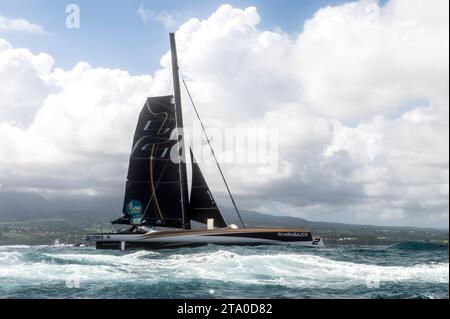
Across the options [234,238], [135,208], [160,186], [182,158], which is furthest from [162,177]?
[234,238]

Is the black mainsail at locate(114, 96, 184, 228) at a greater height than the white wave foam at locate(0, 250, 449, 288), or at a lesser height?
greater

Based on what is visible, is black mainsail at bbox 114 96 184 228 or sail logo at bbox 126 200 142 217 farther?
sail logo at bbox 126 200 142 217

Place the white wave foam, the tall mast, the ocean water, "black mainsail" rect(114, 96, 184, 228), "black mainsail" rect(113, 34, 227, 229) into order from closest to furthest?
the ocean water → the white wave foam → the tall mast → "black mainsail" rect(113, 34, 227, 229) → "black mainsail" rect(114, 96, 184, 228)

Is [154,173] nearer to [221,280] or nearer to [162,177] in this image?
[162,177]

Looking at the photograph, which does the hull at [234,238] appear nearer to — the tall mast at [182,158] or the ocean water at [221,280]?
the tall mast at [182,158]

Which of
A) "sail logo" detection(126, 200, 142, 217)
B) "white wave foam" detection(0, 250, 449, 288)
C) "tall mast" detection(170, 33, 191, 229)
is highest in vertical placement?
"tall mast" detection(170, 33, 191, 229)

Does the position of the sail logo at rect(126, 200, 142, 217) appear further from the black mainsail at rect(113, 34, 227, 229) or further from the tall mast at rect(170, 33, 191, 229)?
the tall mast at rect(170, 33, 191, 229)

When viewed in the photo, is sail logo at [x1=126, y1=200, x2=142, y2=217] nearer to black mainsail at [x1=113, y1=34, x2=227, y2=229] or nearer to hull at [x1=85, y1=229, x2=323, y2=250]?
black mainsail at [x1=113, y1=34, x2=227, y2=229]

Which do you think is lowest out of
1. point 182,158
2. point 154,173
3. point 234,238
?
point 234,238

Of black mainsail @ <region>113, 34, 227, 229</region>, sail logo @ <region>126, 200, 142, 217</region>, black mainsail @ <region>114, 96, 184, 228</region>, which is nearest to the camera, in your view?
black mainsail @ <region>113, 34, 227, 229</region>

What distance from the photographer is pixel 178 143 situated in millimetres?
52469

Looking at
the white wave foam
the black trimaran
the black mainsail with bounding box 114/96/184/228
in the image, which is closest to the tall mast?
the black trimaran

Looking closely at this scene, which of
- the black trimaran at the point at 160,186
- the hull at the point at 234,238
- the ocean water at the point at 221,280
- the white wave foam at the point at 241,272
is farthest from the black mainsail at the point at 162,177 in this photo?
the ocean water at the point at 221,280

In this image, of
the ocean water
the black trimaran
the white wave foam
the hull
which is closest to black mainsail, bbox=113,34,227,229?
the black trimaran
